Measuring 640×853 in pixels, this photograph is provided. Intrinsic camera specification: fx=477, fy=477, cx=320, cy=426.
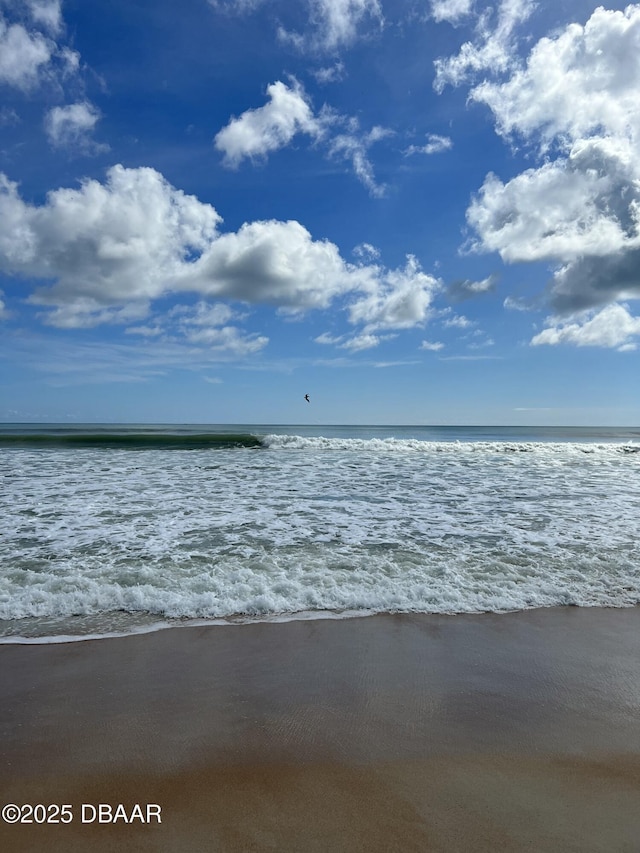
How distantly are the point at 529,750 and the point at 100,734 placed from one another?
2.49 meters

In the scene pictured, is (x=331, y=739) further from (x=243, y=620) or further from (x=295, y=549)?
(x=295, y=549)

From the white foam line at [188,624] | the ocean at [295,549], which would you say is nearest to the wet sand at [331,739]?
the white foam line at [188,624]

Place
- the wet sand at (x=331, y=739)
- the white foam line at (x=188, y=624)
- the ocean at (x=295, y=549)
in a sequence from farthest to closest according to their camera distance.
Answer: the ocean at (x=295, y=549) < the white foam line at (x=188, y=624) < the wet sand at (x=331, y=739)

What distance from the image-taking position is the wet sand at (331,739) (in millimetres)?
2168

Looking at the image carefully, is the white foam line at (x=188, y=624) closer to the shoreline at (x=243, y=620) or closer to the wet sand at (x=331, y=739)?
the shoreline at (x=243, y=620)

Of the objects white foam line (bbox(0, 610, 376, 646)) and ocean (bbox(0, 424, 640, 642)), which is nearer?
white foam line (bbox(0, 610, 376, 646))

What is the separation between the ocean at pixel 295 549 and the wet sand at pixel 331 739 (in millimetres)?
622

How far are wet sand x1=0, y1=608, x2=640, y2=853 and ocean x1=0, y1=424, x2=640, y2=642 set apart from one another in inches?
24.5

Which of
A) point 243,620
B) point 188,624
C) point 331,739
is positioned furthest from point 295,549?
point 331,739

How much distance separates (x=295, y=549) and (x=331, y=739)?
3730 millimetres

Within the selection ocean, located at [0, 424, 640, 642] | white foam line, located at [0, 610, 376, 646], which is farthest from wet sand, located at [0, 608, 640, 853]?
ocean, located at [0, 424, 640, 642]

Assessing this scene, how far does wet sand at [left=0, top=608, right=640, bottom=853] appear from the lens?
2168 millimetres

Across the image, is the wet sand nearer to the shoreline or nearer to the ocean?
the shoreline

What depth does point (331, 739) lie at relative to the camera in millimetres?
2787
